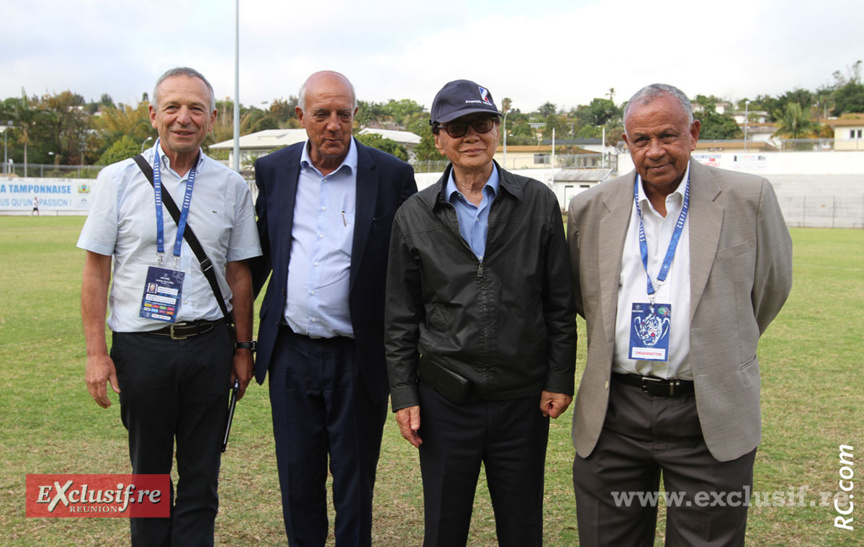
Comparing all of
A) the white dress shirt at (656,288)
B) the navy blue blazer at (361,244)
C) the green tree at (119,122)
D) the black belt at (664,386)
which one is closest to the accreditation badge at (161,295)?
the navy blue blazer at (361,244)

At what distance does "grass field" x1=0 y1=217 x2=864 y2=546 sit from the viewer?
3893 millimetres

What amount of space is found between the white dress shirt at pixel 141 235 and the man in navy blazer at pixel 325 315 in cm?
28

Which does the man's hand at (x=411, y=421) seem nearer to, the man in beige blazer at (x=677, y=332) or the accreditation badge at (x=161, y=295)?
the man in beige blazer at (x=677, y=332)

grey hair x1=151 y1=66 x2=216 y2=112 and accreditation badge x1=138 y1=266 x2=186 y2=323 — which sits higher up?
grey hair x1=151 y1=66 x2=216 y2=112

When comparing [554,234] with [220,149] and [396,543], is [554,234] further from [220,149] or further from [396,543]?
[220,149]

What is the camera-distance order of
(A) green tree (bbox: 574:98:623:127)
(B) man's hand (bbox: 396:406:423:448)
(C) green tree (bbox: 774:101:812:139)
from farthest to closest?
1. (A) green tree (bbox: 574:98:623:127)
2. (C) green tree (bbox: 774:101:812:139)
3. (B) man's hand (bbox: 396:406:423:448)

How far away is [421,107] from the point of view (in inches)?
5492

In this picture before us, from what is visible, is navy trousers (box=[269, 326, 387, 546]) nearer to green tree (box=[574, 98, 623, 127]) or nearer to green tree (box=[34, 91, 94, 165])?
green tree (box=[34, 91, 94, 165])

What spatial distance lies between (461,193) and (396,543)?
6.34 ft

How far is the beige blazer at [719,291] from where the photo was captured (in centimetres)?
263

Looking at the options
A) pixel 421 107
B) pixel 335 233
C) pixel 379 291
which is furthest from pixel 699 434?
pixel 421 107

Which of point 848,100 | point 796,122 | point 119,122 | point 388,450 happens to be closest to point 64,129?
point 119,122

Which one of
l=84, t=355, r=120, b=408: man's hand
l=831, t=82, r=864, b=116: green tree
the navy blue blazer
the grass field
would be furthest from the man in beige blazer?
l=831, t=82, r=864, b=116: green tree

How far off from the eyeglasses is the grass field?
2139 millimetres
